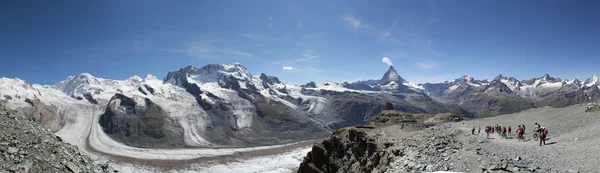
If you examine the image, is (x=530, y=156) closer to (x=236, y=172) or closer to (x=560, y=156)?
(x=560, y=156)

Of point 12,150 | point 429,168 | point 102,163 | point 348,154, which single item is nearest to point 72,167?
point 12,150

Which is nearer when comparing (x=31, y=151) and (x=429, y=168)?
(x=31, y=151)

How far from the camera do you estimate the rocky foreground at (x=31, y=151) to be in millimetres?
18169

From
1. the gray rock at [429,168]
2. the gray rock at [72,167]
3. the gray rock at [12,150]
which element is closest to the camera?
the gray rock at [12,150]

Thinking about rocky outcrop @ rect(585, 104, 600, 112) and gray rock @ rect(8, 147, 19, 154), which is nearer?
gray rock @ rect(8, 147, 19, 154)

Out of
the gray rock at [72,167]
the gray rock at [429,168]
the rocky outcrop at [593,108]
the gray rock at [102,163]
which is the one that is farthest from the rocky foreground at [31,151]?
the rocky outcrop at [593,108]

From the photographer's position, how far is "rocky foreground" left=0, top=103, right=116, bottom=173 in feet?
59.6

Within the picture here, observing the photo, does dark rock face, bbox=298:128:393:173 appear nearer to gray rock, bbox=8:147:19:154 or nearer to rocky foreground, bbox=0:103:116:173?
rocky foreground, bbox=0:103:116:173

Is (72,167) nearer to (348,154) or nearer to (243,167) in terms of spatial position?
(348,154)

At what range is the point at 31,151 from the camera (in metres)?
19.9

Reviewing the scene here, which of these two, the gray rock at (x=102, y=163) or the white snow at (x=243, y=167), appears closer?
the gray rock at (x=102, y=163)

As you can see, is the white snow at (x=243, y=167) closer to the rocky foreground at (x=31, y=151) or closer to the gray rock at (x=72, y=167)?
the rocky foreground at (x=31, y=151)

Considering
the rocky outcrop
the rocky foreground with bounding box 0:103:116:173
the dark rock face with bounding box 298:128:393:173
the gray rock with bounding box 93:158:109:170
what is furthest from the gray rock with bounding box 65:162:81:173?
the rocky outcrop

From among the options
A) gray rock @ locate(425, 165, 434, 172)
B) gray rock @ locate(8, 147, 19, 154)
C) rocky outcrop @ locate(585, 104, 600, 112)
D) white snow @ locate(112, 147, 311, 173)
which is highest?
rocky outcrop @ locate(585, 104, 600, 112)
